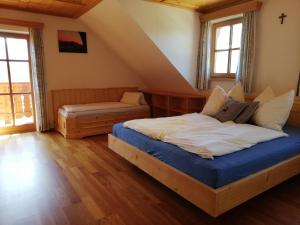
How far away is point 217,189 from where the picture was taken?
5.14 feet

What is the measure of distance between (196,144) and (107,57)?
3646 mm

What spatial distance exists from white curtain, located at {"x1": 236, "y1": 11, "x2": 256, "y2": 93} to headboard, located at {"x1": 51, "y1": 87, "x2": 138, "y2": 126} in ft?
8.71

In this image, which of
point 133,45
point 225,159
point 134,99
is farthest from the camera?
point 134,99

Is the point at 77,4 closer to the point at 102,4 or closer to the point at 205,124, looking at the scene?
the point at 102,4

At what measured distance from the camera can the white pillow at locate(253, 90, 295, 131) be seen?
2.57 m

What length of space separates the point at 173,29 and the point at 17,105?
10.7 ft

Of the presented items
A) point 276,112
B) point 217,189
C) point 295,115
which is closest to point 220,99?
point 276,112

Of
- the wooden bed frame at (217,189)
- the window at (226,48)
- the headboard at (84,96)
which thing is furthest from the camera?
the headboard at (84,96)

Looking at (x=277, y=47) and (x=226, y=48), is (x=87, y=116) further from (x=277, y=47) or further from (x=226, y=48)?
(x=277, y=47)

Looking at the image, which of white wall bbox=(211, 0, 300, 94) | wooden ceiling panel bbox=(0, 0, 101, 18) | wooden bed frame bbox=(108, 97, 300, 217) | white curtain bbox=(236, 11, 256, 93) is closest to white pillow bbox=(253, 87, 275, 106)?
white wall bbox=(211, 0, 300, 94)

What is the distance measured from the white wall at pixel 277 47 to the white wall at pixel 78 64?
2856 mm

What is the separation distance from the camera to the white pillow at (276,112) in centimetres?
257

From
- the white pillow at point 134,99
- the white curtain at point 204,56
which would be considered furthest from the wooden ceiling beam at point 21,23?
the white curtain at point 204,56

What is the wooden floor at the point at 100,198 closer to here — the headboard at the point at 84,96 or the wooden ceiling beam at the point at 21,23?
the headboard at the point at 84,96
